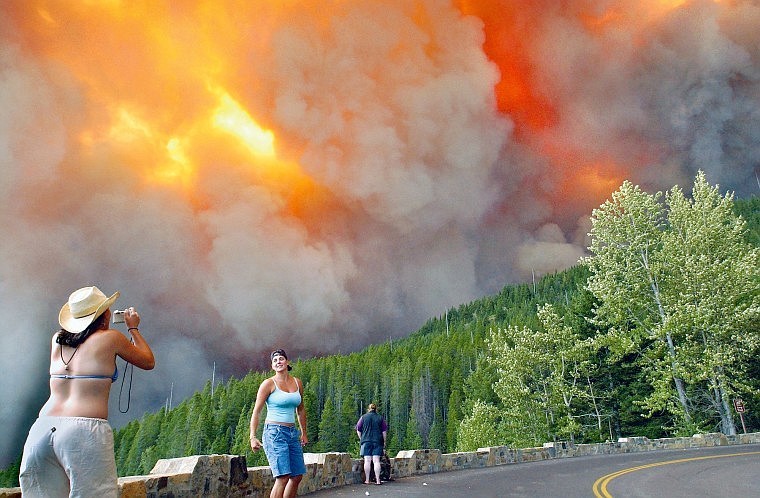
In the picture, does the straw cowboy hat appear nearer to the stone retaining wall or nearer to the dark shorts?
the stone retaining wall

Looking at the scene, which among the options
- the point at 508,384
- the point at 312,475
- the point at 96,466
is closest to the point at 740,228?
the point at 508,384

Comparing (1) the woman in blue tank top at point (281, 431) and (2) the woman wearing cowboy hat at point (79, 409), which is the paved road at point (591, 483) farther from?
(2) the woman wearing cowboy hat at point (79, 409)

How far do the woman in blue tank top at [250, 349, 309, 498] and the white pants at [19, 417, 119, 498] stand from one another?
274 centimetres

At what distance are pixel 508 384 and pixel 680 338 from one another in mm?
12088

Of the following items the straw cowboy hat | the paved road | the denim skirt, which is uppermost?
the straw cowboy hat

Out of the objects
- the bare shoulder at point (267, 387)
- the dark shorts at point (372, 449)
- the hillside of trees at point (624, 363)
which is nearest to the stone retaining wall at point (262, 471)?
the dark shorts at point (372, 449)

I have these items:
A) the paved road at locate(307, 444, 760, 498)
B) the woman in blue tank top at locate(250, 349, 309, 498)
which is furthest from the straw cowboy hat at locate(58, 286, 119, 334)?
the paved road at locate(307, 444, 760, 498)

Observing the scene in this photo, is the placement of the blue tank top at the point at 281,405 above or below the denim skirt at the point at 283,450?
above

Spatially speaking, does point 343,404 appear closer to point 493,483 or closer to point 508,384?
point 508,384

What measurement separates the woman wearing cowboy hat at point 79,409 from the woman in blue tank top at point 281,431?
8.89ft

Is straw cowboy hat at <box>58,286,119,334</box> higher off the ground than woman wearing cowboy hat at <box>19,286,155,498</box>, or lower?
higher

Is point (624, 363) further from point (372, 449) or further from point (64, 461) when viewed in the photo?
point (64, 461)

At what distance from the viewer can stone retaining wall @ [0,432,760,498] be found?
6.14m

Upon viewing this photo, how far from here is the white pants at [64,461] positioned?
298 cm
